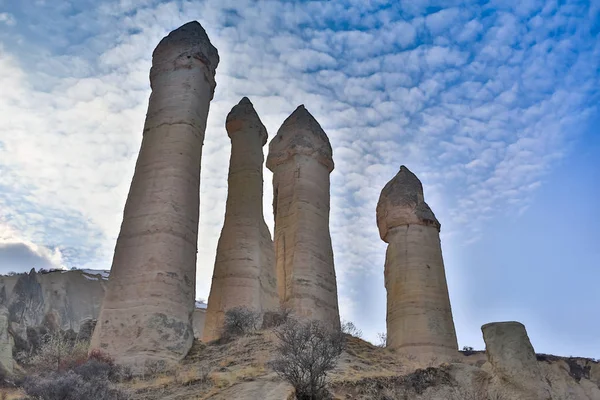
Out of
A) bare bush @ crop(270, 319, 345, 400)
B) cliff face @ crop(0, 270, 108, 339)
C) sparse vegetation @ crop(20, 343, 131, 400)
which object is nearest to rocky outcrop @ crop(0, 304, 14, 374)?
sparse vegetation @ crop(20, 343, 131, 400)

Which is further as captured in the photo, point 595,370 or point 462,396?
point 595,370

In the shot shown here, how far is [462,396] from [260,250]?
1098cm

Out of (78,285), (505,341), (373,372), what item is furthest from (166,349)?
(78,285)

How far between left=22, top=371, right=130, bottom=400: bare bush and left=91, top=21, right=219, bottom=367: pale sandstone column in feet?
10.1

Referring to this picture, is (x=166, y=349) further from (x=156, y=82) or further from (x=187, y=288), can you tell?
(x=156, y=82)

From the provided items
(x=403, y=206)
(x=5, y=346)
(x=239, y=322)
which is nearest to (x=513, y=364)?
(x=239, y=322)

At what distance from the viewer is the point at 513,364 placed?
1221 centimetres

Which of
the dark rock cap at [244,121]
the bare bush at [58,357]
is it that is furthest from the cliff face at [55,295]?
the bare bush at [58,357]

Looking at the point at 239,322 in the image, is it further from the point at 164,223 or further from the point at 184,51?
the point at 184,51

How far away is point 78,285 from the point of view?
3406 cm

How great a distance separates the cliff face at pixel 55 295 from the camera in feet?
96.6

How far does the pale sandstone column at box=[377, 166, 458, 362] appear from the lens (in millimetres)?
22469

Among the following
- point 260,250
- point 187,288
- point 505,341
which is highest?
point 260,250

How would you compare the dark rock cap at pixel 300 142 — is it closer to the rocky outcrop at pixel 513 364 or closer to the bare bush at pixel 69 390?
the rocky outcrop at pixel 513 364
